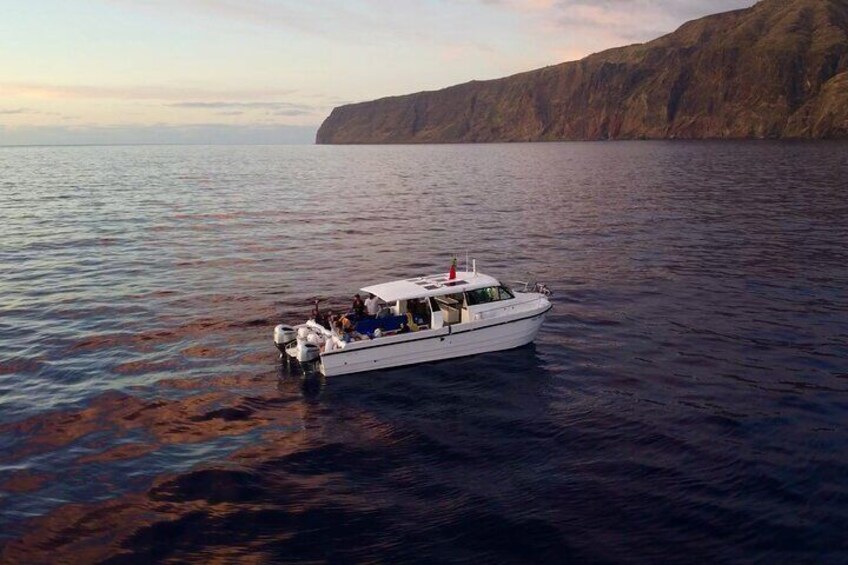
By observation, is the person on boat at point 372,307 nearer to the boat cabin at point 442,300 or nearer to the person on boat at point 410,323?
the boat cabin at point 442,300

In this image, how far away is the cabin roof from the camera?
24906mm

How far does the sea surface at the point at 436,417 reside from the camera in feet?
47.0

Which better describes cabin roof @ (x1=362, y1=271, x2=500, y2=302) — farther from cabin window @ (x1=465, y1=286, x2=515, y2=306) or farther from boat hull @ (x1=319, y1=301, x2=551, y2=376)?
boat hull @ (x1=319, y1=301, x2=551, y2=376)

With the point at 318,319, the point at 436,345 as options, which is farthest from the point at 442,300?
the point at 318,319

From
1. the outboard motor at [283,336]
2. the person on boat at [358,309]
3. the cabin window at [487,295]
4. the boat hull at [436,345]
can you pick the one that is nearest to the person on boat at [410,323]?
the boat hull at [436,345]

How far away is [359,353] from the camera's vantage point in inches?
925

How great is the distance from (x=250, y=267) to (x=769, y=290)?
105 ft

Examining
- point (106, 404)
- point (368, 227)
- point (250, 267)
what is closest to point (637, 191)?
point (368, 227)

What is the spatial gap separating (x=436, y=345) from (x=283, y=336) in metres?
6.05

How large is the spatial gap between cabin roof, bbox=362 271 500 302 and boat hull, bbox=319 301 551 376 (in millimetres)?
1537

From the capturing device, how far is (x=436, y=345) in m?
24.7

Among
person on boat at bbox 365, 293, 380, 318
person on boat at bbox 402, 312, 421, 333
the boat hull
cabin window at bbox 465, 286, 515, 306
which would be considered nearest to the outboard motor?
the boat hull

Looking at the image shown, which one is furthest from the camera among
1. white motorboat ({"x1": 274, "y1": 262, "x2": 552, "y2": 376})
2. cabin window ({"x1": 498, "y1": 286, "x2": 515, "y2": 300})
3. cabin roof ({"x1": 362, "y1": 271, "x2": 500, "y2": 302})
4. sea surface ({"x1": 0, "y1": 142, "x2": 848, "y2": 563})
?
cabin window ({"x1": 498, "y1": 286, "x2": 515, "y2": 300})

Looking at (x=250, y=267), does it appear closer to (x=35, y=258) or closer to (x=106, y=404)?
(x=35, y=258)
